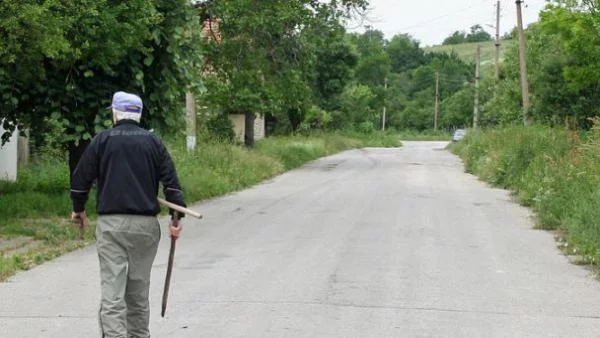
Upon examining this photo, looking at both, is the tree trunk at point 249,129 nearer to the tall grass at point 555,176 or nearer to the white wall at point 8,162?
the tall grass at point 555,176

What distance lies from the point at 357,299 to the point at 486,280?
1945 mm

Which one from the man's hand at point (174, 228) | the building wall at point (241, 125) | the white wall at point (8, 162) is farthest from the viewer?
the building wall at point (241, 125)

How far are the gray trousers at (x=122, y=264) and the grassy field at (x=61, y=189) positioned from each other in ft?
13.3

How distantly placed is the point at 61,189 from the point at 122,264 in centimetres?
1261

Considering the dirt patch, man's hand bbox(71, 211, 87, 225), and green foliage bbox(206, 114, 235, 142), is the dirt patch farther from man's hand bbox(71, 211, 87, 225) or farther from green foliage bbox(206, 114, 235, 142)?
green foliage bbox(206, 114, 235, 142)

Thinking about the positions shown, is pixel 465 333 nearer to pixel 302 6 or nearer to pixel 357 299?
pixel 357 299

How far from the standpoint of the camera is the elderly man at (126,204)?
6301 millimetres

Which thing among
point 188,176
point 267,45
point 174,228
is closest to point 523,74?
point 267,45

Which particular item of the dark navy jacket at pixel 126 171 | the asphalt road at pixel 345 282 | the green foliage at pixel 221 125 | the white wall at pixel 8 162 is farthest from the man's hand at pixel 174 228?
Result: the green foliage at pixel 221 125

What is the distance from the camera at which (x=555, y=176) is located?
58.0 feet

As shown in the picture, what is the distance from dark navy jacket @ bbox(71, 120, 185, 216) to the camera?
6328 mm

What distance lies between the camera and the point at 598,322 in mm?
8055

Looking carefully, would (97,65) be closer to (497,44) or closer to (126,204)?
(126,204)

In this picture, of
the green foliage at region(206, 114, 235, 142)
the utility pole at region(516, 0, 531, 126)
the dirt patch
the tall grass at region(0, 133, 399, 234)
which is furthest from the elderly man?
the green foliage at region(206, 114, 235, 142)
